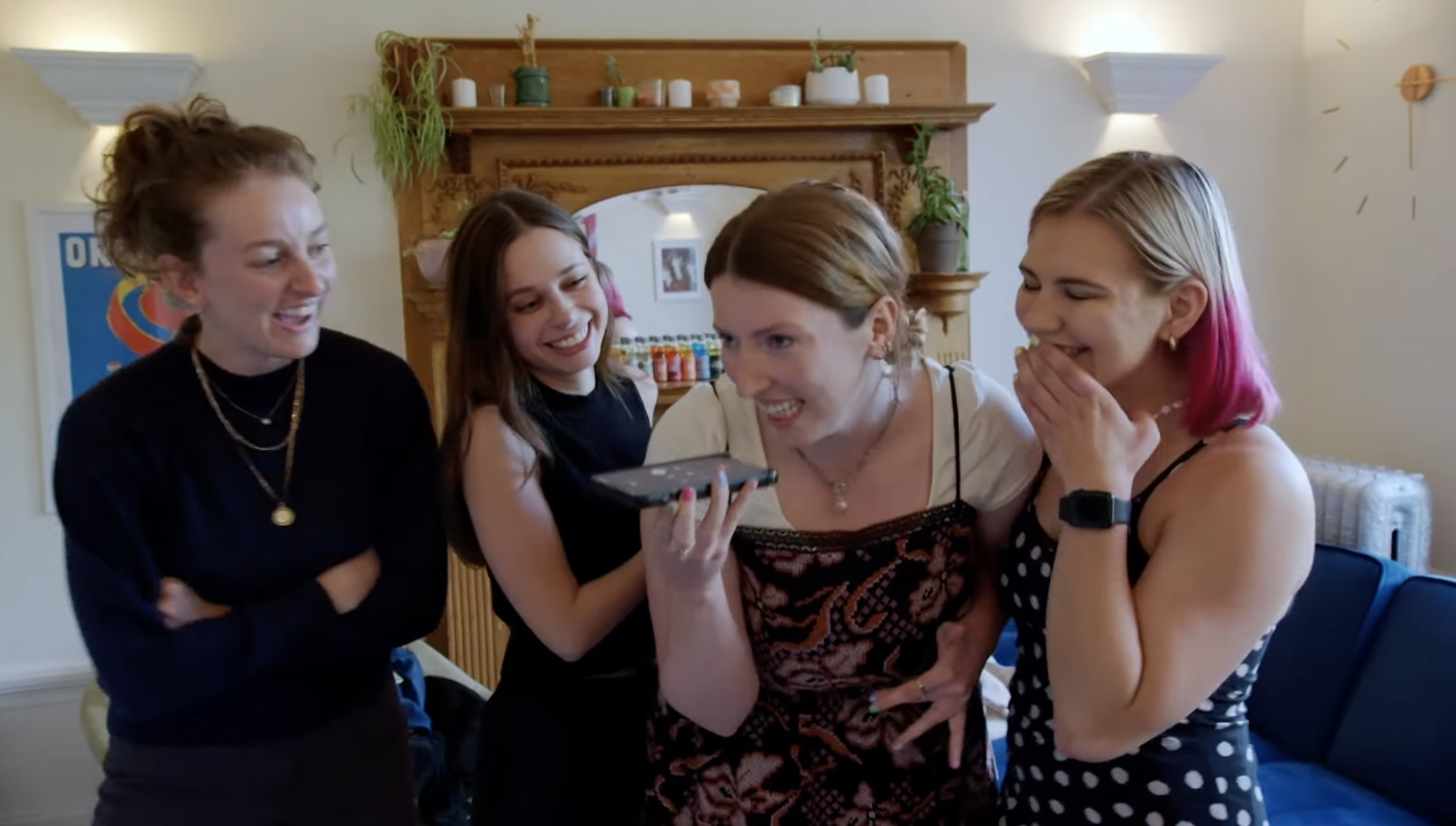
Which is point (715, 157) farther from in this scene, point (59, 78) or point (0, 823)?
point (0, 823)

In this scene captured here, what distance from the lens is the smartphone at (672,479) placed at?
1015mm

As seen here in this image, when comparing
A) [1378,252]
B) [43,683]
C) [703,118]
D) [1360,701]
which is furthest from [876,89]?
[43,683]

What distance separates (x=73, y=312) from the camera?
3064 mm

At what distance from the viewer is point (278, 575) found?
1305 mm

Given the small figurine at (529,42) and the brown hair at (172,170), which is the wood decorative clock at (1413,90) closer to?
the small figurine at (529,42)

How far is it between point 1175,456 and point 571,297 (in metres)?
0.75

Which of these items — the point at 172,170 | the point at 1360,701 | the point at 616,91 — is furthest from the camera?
the point at 616,91

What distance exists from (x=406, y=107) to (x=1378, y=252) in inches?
127

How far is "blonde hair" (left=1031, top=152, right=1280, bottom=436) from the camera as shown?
1.07 metres

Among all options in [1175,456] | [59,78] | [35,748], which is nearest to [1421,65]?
[1175,456]

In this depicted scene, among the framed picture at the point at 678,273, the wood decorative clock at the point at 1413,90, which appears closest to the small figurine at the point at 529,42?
the framed picture at the point at 678,273

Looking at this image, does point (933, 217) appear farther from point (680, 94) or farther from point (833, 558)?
point (833, 558)

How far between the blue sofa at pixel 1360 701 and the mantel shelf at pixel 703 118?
174 cm

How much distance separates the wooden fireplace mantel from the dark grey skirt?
1906 millimetres
